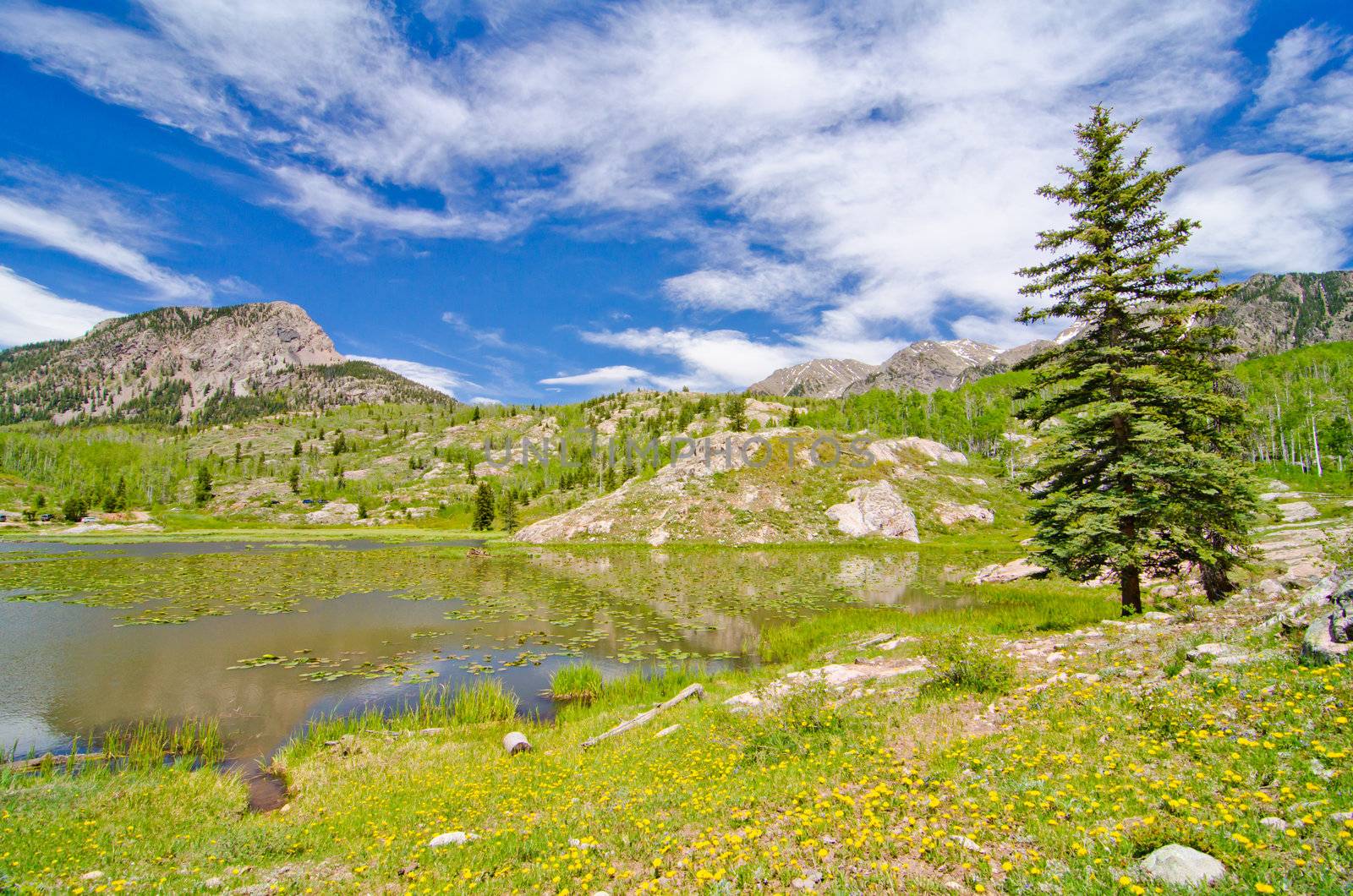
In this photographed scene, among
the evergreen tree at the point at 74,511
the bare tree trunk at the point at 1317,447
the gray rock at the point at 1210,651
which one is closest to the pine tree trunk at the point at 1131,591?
the gray rock at the point at 1210,651

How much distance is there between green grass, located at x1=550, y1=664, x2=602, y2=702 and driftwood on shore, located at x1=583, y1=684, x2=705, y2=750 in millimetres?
4477

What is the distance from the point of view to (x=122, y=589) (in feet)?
159

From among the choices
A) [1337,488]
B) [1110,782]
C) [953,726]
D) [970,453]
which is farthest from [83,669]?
[970,453]

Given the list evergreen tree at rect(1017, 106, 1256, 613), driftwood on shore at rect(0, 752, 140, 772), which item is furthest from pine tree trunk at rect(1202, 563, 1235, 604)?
driftwood on shore at rect(0, 752, 140, 772)

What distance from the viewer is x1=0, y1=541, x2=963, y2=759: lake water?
22.2 m

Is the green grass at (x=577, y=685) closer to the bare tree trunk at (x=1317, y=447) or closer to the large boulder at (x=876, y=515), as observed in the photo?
the large boulder at (x=876, y=515)

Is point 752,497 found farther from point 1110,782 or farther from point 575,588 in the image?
point 1110,782

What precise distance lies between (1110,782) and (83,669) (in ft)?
126

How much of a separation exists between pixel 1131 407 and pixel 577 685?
24.4m

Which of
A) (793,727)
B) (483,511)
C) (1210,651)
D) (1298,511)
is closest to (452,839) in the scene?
(793,727)

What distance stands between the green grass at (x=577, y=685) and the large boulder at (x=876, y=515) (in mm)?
80103

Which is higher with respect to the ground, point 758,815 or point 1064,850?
point 1064,850

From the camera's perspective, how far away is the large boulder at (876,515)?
96625mm

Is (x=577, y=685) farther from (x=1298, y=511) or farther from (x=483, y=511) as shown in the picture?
(x=483, y=511)
